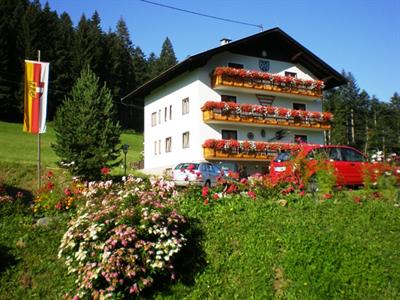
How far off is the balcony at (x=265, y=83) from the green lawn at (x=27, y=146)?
1246 centimetres

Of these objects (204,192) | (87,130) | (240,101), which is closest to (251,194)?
(204,192)

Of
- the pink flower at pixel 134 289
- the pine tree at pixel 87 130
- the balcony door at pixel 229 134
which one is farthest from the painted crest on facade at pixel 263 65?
the pink flower at pixel 134 289

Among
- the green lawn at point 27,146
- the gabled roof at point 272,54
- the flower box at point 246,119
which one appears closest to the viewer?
the gabled roof at point 272,54

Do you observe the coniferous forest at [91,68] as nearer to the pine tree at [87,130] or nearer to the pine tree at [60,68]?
the pine tree at [60,68]

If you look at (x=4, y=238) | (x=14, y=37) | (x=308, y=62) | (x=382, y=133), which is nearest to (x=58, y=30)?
(x=14, y=37)

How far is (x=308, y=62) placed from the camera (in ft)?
122

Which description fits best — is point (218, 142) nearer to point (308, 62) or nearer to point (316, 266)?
point (308, 62)

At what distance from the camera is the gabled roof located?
3188 cm

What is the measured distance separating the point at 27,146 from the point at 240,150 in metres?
20.5

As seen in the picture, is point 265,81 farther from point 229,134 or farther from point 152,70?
point 152,70

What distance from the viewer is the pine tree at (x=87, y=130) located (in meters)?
24.9

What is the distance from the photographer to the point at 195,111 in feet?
105

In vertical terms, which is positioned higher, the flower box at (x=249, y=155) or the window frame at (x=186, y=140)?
the window frame at (x=186, y=140)

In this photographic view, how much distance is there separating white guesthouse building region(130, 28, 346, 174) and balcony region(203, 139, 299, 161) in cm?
7
